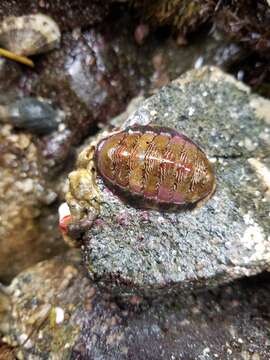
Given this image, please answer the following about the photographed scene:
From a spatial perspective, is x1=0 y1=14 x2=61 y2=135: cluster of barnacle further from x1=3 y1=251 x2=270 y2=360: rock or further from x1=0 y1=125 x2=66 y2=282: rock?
x1=3 y1=251 x2=270 y2=360: rock

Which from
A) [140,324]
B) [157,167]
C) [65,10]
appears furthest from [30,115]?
[140,324]

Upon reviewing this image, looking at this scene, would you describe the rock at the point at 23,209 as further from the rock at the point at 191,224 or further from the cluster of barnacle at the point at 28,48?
the rock at the point at 191,224

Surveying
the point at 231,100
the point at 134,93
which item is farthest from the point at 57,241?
the point at 231,100

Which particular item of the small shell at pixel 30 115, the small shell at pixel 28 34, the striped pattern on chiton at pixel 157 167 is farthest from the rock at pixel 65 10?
the striped pattern on chiton at pixel 157 167

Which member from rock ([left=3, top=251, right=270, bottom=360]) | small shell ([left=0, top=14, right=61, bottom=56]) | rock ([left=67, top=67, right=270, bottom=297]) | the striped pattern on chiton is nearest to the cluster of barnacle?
small shell ([left=0, top=14, right=61, bottom=56])

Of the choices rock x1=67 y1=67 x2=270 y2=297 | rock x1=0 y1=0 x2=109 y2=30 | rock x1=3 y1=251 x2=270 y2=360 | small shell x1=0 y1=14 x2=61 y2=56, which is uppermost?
rock x1=0 y1=0 x2=109 y2=30

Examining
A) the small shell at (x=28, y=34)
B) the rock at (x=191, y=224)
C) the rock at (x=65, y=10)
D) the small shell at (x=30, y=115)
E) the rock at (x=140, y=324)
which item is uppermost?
the rock at (x=65, y=10)

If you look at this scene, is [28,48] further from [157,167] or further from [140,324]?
[140,324]
